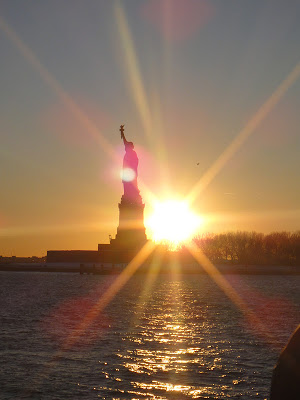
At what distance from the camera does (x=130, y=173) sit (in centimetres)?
8338

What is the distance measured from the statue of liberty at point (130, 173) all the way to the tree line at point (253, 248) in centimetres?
4096

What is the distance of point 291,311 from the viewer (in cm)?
3344

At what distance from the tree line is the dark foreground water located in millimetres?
88009

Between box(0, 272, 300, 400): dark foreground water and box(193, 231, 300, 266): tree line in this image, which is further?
box(193, 231, 300, 266): tree line

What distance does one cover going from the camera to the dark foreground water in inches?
537

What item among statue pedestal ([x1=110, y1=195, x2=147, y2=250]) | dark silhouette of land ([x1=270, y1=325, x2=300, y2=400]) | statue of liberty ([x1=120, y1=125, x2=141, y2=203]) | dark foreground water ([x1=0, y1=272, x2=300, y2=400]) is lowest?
dark foreground water ([x1=0, y1=272, x2=300, y2=400])

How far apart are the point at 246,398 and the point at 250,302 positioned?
90.9 feet

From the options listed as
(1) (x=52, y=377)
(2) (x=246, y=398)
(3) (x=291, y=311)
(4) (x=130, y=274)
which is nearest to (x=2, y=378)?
(1) (x=52, y=377)

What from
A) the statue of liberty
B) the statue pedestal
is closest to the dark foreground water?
the statue pedestal

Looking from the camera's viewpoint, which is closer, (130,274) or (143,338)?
(143,338)

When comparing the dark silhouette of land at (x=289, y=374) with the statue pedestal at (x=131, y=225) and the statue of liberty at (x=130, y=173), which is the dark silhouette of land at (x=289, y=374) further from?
the statue of liberty at (x=130, y=173)

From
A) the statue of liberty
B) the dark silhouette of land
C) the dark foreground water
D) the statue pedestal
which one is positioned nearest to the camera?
the dark silhouette of land

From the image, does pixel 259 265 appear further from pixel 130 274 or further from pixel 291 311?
pixel 291 311

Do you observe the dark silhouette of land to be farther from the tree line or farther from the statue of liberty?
the tree line
